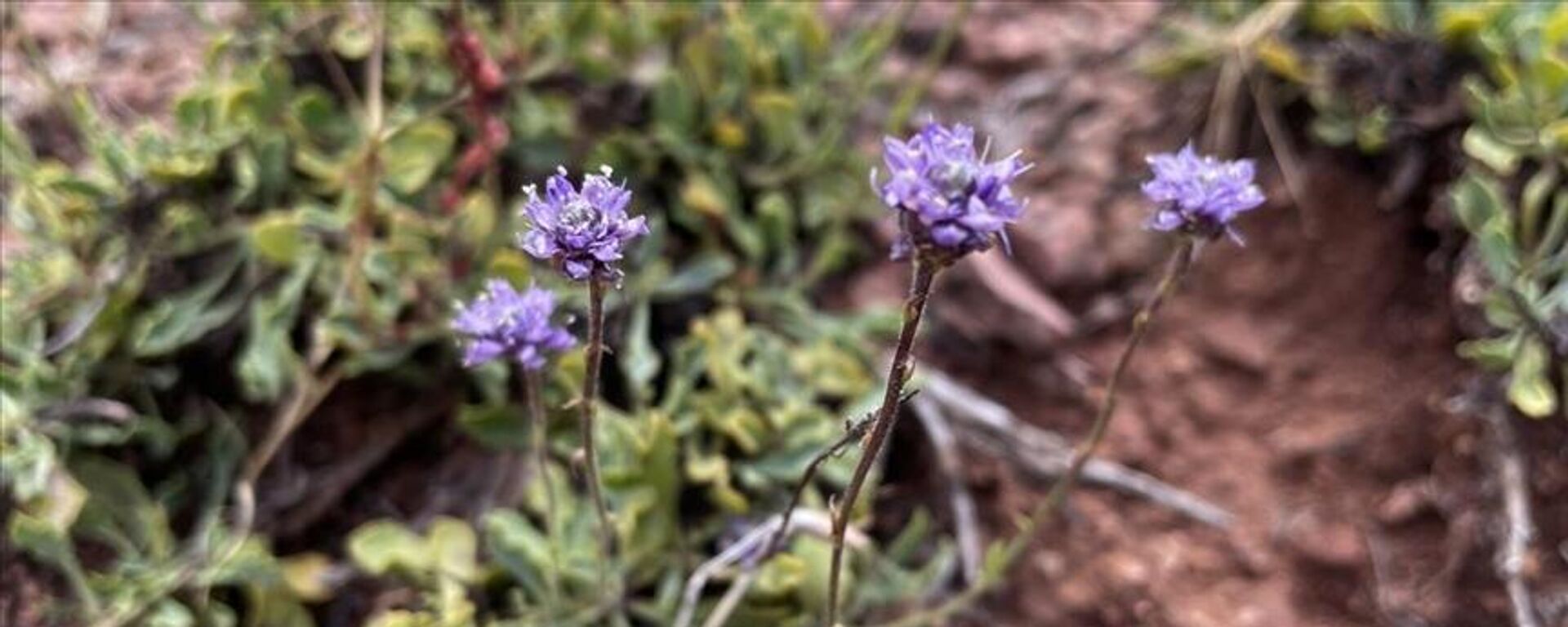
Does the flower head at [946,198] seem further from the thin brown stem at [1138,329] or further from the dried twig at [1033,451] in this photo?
the dried twig at [1033,451]

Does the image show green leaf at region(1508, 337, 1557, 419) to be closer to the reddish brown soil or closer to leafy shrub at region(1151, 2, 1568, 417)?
leafy shrub at region(1151, 2, 1568, 417)

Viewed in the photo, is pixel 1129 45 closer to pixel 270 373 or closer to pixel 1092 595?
pixel 1092 595

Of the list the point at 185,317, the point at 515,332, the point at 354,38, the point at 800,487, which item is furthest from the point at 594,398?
the point at 354,38

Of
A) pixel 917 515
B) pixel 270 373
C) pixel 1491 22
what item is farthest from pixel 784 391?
pixel 1491 22

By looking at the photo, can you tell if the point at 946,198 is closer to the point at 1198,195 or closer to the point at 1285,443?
the point at 1198,195

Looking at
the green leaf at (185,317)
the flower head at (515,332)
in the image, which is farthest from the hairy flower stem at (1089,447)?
the green leaf at (185,317)

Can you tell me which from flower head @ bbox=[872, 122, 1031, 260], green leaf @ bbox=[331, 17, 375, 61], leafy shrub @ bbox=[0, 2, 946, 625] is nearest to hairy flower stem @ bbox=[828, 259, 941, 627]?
flower head @ bbox=[872, 122, 1031, 260]
